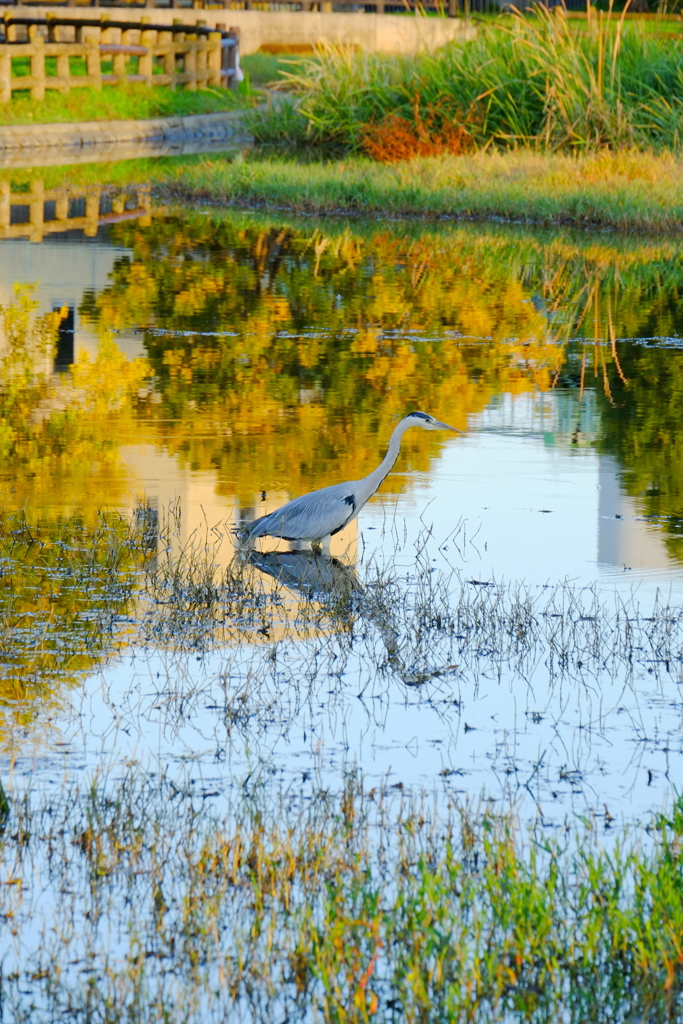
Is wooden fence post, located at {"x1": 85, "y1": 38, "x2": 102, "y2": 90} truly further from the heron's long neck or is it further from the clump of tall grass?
the heron's long neck

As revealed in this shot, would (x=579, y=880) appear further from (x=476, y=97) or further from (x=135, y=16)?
(x=135, y=16)

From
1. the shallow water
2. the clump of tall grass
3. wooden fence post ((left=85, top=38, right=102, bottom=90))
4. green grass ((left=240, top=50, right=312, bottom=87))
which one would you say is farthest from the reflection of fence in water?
green grass ((left=240, top=50, right=312, bottom=87))

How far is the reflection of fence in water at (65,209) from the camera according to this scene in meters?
21.1

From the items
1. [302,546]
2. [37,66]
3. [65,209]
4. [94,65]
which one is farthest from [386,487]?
[94,65]

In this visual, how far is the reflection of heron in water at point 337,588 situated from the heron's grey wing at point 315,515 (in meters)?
0.14

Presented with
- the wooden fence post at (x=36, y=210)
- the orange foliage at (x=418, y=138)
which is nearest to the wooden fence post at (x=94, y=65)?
the wooden fence post at (x=36, y=210)

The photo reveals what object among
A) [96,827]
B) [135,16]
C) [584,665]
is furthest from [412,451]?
[135,16]

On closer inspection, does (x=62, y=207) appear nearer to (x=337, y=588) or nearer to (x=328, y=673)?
(x=337, y=588)

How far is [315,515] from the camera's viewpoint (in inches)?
309

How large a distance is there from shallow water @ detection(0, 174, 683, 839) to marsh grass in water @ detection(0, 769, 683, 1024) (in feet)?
1.27

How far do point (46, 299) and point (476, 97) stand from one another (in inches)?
481

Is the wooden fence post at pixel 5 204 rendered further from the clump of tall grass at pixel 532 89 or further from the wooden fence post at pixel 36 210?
the clump of tall grass at pixel 532 89

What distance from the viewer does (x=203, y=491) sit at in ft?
29.9

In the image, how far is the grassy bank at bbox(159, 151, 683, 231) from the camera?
2211 cm
